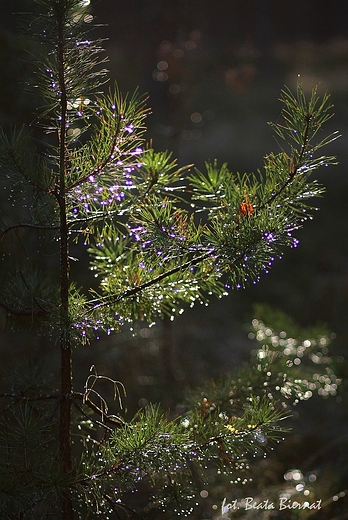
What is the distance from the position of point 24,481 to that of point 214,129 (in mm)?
11585

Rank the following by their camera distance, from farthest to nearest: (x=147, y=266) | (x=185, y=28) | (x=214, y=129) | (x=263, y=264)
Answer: (x=214, y=129) → (x=185, y=28) → (x=147, y=266) → (x=263, y=264)

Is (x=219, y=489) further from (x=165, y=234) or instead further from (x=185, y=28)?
(x=185, y=28)

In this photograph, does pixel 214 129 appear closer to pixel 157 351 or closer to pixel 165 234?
pixel 157 351

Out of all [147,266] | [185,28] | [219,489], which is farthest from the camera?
[185,28]

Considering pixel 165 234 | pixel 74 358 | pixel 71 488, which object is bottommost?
pixel 74 358

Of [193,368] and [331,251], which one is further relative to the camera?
[331,251]

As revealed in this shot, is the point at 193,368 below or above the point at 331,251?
below

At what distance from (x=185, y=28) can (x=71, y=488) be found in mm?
4251

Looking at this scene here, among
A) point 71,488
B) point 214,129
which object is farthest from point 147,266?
point 214,129

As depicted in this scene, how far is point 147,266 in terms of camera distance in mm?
1688

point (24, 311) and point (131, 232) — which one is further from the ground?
point (131, 232)

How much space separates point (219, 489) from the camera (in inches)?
132

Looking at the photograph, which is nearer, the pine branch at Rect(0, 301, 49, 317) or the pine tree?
the pine tree

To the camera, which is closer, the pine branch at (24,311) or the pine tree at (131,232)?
the pine tree at (131,232)
